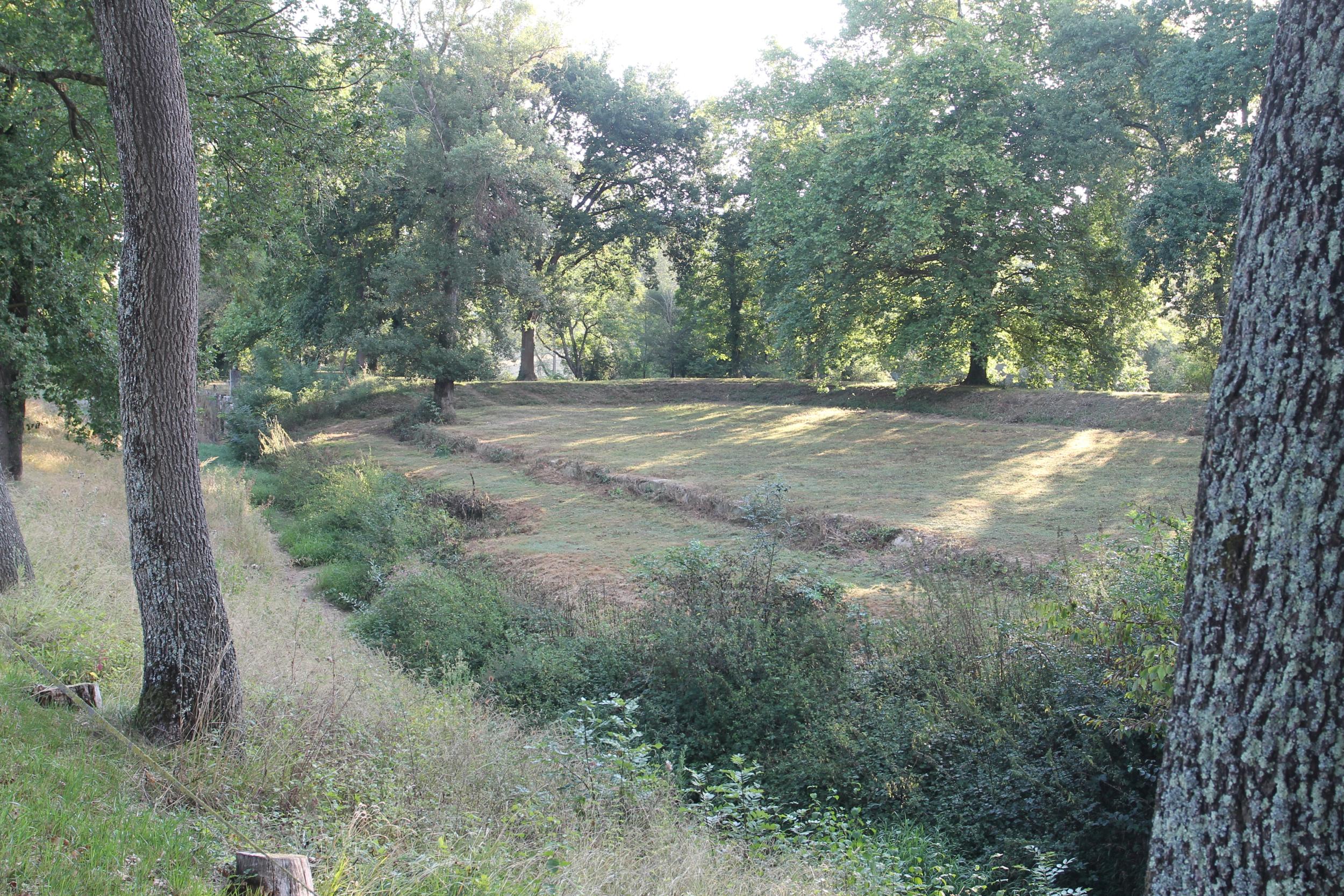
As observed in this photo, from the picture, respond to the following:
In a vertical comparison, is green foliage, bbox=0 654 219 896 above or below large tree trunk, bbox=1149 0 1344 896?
below

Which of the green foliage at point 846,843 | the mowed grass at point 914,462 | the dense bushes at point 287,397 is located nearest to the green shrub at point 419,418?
the mowed grass at point 914,462

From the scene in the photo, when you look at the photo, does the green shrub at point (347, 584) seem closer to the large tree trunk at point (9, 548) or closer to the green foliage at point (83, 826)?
the large tree trunk at point (9, 548)

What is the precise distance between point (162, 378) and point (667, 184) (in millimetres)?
35157

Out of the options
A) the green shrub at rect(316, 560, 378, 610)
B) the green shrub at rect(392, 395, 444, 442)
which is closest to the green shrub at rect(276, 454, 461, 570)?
the green shrub at rect(316, 560, 378, 610)

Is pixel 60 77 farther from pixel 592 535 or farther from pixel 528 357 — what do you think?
pixel 528 357

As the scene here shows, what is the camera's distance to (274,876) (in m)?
3.22

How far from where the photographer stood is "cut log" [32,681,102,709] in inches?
211

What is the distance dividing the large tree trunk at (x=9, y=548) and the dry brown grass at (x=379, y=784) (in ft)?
0.75

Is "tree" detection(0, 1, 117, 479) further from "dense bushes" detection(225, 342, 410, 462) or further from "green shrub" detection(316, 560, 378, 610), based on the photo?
"dense bushes" detection(225, 342, 410, 462)

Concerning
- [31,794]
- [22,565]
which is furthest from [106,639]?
[31,794]

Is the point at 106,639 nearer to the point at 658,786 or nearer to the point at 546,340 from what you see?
the point at 658,786

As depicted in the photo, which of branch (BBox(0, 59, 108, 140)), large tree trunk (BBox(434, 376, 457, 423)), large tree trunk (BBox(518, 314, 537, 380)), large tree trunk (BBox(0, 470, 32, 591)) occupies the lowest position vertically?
→ large tree trunk (BBox(0, 470, 32, 591))

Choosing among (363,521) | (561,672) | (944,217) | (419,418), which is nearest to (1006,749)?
(561,672)

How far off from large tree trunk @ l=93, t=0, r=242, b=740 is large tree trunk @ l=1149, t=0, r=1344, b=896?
16.5ft
